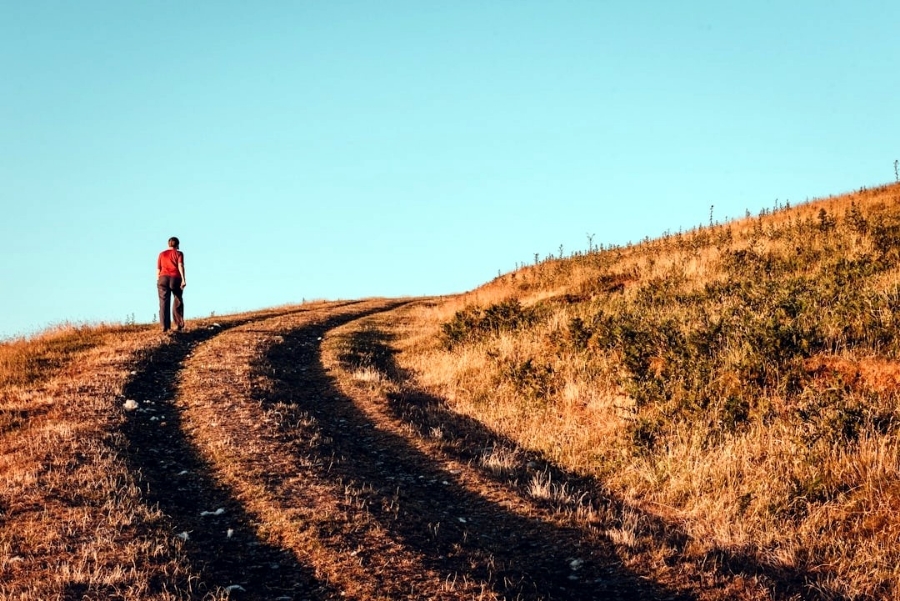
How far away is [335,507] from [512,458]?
10.6ft

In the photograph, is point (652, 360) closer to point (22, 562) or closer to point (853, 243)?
point (853, 243)

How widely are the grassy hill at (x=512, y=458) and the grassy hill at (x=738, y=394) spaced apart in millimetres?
44

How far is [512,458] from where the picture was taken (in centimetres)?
1053

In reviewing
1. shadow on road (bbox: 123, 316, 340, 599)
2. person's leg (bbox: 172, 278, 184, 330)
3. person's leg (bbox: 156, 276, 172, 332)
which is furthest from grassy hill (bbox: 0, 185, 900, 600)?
person's leg (bbox: 172, 278, 184, 330)

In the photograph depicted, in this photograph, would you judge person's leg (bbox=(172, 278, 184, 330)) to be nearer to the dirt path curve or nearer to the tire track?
the dirt path curve

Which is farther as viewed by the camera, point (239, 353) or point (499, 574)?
point (239, 353)

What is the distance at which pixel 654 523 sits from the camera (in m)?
8.36

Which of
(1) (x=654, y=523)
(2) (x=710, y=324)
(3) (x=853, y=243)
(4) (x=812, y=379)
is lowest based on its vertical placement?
(1) (x=654, y=523)

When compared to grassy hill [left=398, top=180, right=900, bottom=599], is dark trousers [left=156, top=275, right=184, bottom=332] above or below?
above

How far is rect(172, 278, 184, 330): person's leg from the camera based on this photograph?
21.3 m

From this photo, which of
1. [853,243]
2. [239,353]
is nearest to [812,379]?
A: [853,243]

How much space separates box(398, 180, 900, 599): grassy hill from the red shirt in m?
7.68

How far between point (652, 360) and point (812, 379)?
2765mm

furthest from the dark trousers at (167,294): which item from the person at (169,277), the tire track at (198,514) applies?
the tire track at (198,514)
